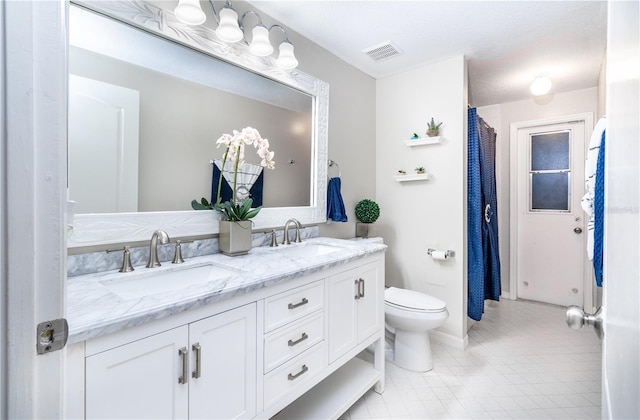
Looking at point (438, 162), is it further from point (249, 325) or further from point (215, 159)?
point (249, 325)

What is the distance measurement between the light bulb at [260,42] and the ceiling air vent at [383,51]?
90cm

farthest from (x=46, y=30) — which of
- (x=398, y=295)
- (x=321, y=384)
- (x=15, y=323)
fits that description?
(x=398, y=295)

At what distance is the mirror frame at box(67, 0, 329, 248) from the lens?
1225 millimetres

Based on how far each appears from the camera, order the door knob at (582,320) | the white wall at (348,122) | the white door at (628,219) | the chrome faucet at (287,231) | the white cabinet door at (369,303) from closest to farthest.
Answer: the white door at (628,219), the door knob at (582,320), the white cabinet door at (369,303), the chrome faucet at (287,231), the white wall at (348,122)

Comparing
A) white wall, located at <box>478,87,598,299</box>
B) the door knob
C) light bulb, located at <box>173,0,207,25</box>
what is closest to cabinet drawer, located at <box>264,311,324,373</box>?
the door knob

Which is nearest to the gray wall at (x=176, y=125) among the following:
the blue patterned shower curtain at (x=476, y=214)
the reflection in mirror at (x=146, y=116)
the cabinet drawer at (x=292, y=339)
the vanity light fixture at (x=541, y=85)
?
the reflection in mirror at (x=146, y=116)

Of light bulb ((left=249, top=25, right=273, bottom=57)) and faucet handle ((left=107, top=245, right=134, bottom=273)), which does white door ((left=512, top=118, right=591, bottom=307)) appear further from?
faucet handle ((left=107, top=245, right=134, bottom=273))

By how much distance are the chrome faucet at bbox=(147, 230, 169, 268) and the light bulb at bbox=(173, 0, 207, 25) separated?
37.9 inches

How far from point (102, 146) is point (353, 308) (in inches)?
53.0

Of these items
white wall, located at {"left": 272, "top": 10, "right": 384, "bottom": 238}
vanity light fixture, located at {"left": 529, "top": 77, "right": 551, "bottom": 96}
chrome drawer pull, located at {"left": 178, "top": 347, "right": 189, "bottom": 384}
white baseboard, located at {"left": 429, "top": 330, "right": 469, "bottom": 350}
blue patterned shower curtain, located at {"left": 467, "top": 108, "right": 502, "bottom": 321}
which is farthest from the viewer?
vanity light fixture, located at {"left": 529, "top": 77, "right": 551, "bottom": 96}

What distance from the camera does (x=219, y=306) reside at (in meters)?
0.99

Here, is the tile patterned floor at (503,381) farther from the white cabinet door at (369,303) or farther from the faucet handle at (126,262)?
the faucet handle at (126,262)

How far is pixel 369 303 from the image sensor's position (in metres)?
1.73

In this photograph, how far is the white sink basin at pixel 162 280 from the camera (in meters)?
1.12
